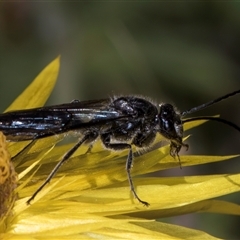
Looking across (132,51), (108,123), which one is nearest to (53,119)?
(108,123)

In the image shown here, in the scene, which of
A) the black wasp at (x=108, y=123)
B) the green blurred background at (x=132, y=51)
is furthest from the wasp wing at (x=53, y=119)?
the green blurred background at (x=132, y=51)

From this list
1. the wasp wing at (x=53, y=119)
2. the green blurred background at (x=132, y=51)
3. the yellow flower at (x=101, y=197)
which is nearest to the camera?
the yellow flower at (x=101, y=197)

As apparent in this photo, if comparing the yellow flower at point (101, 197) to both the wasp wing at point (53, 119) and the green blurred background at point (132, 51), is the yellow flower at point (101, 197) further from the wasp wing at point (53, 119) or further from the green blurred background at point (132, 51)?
the green blurred background at point (132, 51)

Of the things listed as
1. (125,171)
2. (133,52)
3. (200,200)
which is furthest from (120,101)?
(133,52)

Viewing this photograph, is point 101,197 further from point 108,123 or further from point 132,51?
point 132,51

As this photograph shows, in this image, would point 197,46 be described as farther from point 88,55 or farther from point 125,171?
point 125,171
